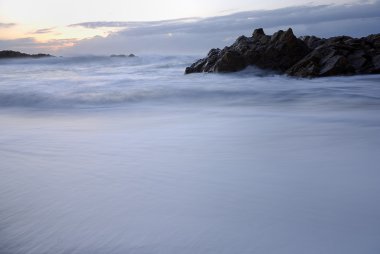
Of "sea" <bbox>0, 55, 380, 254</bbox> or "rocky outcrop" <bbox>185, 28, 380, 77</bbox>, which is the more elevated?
"rocky outcrop" <bbox>185, 28, 380, 77</bbox>

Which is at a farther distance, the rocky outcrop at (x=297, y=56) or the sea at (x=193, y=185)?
the rocky outcrop at (x=297, y=56)

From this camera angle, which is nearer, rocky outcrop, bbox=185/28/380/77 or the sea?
the sea

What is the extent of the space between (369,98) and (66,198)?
6317 mm

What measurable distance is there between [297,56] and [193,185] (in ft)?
34.6

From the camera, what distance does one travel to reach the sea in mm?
1683

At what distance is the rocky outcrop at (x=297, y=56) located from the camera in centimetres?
1038

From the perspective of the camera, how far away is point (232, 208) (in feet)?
6.49

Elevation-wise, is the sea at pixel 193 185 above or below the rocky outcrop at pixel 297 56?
below

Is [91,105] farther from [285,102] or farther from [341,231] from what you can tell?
[341,231]

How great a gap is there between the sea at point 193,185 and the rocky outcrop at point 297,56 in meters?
5.58

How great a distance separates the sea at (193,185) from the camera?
1.68m

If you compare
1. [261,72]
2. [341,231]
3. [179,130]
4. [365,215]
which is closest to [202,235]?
[341,231]

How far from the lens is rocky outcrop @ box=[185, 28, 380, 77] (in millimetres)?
10383

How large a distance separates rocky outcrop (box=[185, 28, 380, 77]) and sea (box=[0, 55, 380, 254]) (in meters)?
5.58
